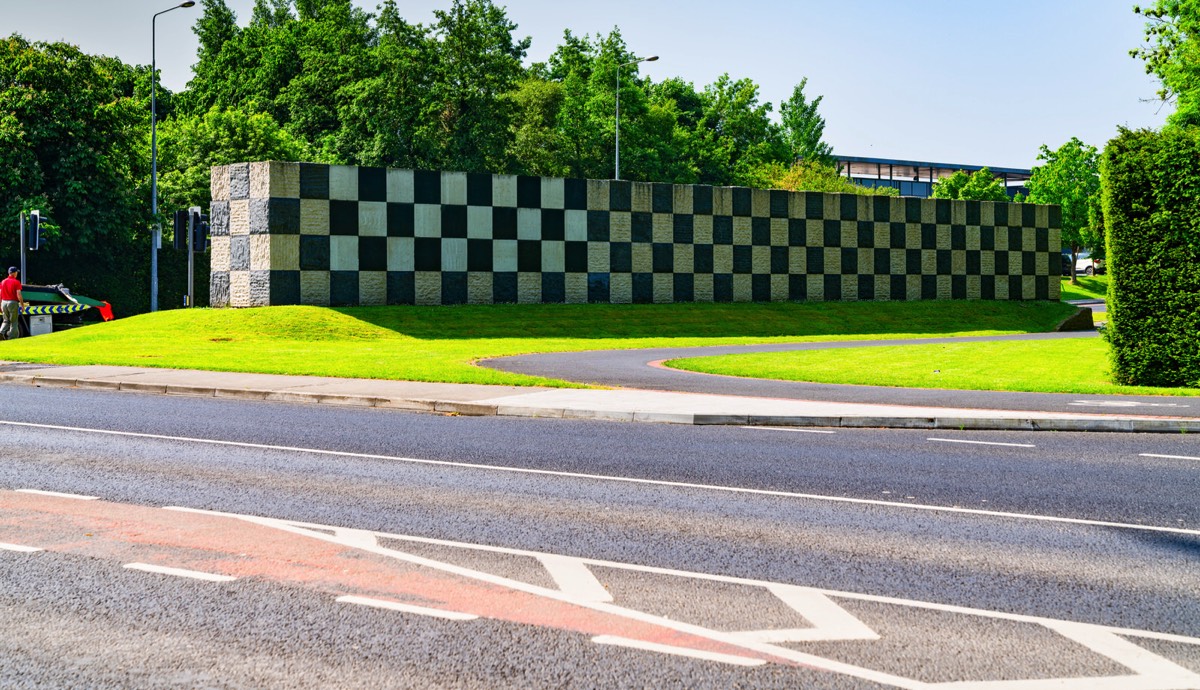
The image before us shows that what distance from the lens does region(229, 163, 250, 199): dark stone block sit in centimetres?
3425

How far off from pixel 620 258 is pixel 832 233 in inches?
367

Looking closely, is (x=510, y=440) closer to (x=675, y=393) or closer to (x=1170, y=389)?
(x=675, y=393)

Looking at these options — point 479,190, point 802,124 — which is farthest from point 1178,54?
point 802,124

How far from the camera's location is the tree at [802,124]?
107 m

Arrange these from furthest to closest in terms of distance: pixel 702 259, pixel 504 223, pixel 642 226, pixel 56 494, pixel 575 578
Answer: pixel 702 259
pixel 642 226
pixel 504 223
pixel 56 494
pixel 575 578

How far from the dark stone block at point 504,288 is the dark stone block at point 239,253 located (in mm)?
7462

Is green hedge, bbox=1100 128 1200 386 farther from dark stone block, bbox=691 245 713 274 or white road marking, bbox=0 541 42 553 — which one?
dark stone block, bbox=691 245 713 274

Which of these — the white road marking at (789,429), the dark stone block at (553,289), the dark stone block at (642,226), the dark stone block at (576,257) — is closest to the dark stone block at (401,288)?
the dark stone block at (553,289)

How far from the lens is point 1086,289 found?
271 ft

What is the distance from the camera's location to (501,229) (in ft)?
121

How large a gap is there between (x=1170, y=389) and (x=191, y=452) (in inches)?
569

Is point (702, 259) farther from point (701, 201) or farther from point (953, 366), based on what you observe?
point (953, 366)

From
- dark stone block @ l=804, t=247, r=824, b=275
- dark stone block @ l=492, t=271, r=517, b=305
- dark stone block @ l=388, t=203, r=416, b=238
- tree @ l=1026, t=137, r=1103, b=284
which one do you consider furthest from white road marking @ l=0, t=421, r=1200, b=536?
tree @ l=1026, t=137, r=1103, b=284

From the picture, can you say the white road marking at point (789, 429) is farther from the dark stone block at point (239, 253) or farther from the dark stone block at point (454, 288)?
the dark stone block at point (239, 253)
